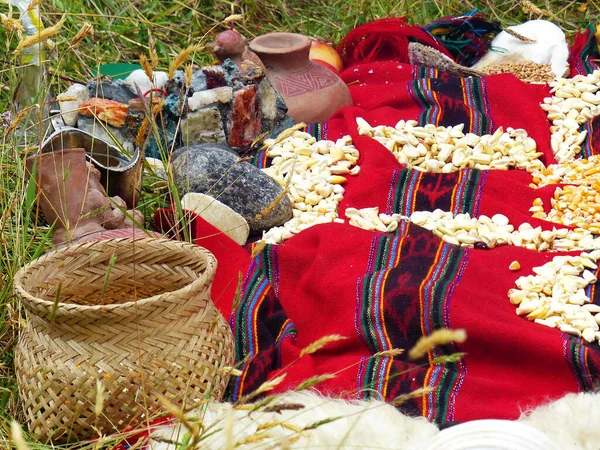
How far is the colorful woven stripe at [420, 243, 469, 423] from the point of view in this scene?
2.08m

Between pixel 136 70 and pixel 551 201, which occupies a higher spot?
pixel 136 70

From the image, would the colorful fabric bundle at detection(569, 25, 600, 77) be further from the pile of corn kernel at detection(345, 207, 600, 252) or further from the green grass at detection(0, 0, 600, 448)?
the pile of corn kernel at detection(345, 207, 600, 252)

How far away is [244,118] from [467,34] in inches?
65.4

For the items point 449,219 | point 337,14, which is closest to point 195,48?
point 449,219

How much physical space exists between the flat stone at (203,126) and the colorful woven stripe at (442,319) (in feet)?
4.22

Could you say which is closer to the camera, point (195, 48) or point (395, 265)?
point (195, 48)

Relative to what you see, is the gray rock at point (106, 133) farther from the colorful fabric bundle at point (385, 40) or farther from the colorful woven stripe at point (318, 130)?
the colorful fabric bundle at point (385, 40)

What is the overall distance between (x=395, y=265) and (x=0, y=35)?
240 cm

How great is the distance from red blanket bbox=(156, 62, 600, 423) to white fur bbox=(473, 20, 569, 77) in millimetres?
1329

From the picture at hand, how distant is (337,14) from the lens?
5.25m

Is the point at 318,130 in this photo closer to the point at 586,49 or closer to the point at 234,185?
the point at 234,185

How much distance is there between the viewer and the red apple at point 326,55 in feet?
14.7

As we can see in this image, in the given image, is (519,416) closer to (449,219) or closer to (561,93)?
(449,219)

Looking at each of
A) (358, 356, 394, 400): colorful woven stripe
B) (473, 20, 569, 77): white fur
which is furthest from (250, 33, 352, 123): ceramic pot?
(358, 356, 394, 400): colorful woven stripe
